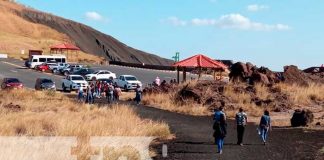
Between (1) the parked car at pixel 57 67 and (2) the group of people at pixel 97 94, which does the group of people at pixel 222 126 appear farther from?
(1) the parked car at pixel 57 67

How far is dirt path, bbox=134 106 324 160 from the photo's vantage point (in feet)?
60.5

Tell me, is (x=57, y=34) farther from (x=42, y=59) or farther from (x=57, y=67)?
(x=57, y=67)

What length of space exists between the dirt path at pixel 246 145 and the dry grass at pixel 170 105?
6.03 metres

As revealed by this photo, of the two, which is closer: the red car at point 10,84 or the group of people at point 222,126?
the group of people at point 222,126

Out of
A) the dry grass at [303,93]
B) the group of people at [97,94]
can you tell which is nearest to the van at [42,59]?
the group of people at [97,94]

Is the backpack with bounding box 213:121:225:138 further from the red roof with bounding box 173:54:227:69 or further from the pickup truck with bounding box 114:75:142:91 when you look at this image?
the pickup truck with bounding box 114:75:142:91

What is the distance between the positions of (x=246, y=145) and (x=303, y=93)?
74.2 feet

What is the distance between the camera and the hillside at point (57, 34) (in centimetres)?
14675

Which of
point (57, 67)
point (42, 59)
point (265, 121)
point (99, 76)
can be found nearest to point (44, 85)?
point (99, 76)

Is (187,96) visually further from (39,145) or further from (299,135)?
(39,145)

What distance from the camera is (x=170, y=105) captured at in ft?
129

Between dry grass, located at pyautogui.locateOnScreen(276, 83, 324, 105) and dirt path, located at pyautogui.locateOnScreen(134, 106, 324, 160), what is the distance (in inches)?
479

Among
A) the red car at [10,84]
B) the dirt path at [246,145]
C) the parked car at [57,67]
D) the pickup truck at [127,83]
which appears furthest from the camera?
the parked car at [57,67]

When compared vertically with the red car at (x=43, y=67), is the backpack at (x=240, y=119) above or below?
below
